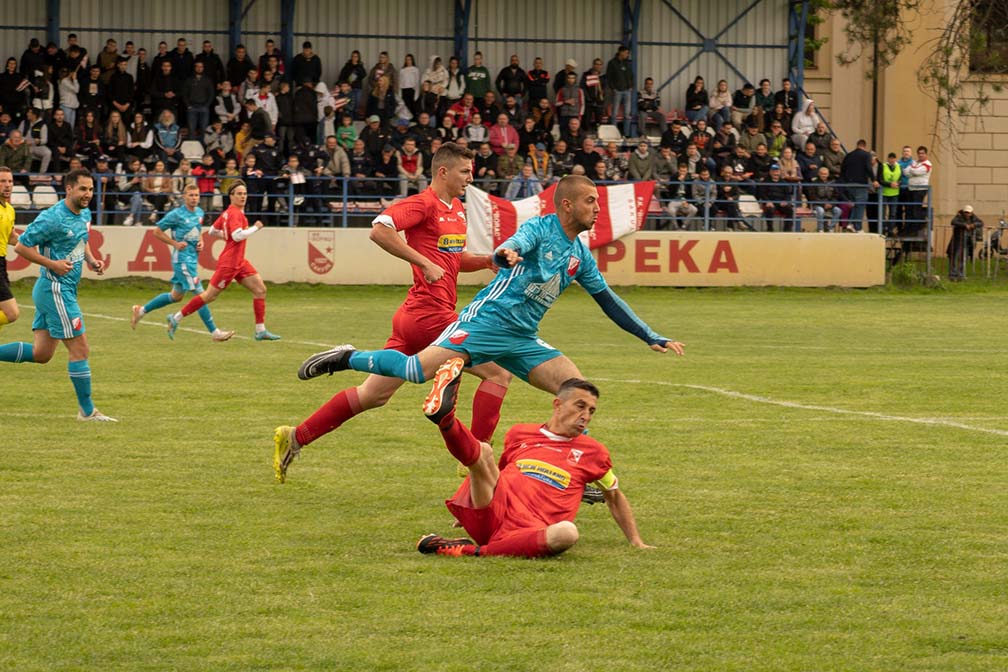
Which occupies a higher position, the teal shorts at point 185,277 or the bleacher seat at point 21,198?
the bleacher seat at point 21,198

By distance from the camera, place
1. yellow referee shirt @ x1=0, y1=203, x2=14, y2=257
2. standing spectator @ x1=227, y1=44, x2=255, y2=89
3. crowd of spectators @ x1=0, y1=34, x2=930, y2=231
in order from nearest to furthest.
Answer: yellow referee shirt @ x1=0, y1=203, x2=14, y2=257, crowd of spectators @ x1=0, y1=34, x2=930, y2=231, standing spectator @ x1=227, y1=44, x2=255, y2=89

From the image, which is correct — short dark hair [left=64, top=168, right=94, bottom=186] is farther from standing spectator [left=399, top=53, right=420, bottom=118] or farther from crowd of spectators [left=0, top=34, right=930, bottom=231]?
standing spectator [left=399, top=53, right=420, bottom=118]

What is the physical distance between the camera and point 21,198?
27.7 metres

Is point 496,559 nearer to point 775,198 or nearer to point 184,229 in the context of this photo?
point 184,229

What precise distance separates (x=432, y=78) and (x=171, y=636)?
27613mm

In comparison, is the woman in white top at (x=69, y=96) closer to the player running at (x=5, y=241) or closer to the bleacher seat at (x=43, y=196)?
the bleacher seat at (x=43, y=196)

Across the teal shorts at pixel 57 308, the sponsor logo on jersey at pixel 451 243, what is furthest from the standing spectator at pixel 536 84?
the sponsor logo on jersey at pixel 451 243

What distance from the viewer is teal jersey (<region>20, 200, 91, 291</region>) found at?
11602mm

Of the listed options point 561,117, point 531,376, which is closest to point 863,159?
point 561,117

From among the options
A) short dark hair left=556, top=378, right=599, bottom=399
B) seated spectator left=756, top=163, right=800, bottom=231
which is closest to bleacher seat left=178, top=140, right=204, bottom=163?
seated spectator left=756, top=163, right=800, bottom=231

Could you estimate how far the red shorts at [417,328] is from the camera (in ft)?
30.6

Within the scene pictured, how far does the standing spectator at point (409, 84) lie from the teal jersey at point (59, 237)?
2112cm

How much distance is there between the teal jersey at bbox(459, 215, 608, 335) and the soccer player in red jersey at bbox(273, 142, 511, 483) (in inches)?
16.0

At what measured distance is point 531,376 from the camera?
8383mm
